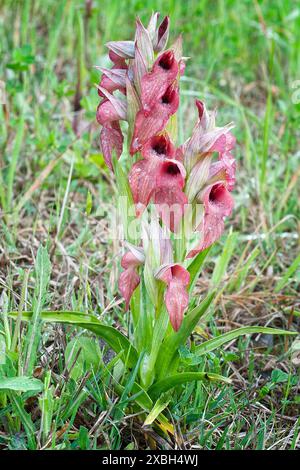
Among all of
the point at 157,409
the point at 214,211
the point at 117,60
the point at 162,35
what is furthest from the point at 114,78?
the point at 157,409

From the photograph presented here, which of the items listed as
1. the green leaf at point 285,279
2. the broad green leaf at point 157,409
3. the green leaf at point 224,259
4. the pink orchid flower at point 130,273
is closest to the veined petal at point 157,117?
the pink orchid flower at point 130,273

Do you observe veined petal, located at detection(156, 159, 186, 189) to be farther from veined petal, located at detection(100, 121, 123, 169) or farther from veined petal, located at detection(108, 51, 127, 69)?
veined petal, located at detection(108, 51, 127, 69)

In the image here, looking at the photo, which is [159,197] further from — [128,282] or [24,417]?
[24,417]
